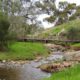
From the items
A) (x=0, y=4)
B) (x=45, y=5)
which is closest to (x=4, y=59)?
(x=0, y=4)

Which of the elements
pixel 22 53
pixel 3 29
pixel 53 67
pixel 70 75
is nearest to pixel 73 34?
pixel 22 53

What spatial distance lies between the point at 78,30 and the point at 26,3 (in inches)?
1646

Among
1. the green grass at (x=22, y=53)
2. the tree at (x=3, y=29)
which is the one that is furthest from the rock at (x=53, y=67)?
the tree at (x=3, y=29)

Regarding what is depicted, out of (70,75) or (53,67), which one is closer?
(70,75)

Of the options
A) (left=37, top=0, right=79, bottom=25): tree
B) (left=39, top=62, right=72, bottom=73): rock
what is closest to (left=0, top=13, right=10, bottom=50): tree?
(left=39, top=62, right=72, bottom=73): rock

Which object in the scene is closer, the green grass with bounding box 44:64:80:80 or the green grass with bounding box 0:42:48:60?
the green grass with bounding box 44:64:80:80

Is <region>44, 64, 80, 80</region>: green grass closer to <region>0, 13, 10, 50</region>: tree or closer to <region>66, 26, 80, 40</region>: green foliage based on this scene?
<region>0, 13, 10, 50</region>: tree

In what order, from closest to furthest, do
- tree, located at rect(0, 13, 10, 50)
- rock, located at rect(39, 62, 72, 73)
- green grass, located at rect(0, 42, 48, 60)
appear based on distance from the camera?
rock, located at rect(39, 62, 72, 73) < green grass, located at rect(0, 42, 48, 60) < tree, located at rect(0, 13, 10, 50)

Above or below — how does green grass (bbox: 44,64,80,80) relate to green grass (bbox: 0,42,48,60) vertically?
above

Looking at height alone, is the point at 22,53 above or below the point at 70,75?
below

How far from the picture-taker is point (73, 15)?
142m

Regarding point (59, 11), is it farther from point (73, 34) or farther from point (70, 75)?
point (70, 75)

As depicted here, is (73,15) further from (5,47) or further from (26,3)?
(5,47)

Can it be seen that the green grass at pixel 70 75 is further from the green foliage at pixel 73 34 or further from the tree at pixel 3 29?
the green foliage at pixel 73 34
